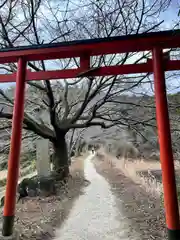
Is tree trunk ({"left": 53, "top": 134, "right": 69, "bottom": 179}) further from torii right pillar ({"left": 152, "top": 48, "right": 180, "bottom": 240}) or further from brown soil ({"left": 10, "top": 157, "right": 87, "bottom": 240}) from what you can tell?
torii right pillar ({"left": 152, "top": 48, "right": 180, "bottom": 240})

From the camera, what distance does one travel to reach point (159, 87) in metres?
3.66

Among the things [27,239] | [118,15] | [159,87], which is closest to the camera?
[159,87]

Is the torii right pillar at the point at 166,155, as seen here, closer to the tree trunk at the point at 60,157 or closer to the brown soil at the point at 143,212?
the brown soil at the point at 143,212

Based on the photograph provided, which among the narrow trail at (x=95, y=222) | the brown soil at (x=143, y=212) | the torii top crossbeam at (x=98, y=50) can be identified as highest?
the torii top crossbeam at (x=98, y=50)

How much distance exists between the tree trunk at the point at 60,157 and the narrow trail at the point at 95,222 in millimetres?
2027

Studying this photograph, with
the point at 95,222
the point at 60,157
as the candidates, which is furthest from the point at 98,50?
the point at 60,157

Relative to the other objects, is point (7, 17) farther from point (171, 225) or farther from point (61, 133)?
point (171, 225)

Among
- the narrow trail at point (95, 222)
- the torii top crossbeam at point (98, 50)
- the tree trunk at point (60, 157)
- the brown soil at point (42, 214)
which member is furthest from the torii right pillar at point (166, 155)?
the tree trunk at point (60, 157)

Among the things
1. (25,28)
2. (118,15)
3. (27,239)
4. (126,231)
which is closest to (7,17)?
(25,28)

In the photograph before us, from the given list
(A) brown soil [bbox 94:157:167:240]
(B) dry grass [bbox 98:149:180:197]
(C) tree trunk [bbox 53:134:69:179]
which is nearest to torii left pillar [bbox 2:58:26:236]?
(A) brown soil [bbox 94:157:167:240]

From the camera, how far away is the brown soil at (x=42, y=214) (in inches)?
183

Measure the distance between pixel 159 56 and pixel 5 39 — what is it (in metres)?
4.99

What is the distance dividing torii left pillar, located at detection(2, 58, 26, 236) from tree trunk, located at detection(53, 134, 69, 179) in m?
5.72

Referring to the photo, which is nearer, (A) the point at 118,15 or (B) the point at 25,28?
(A) the point at 118,15
